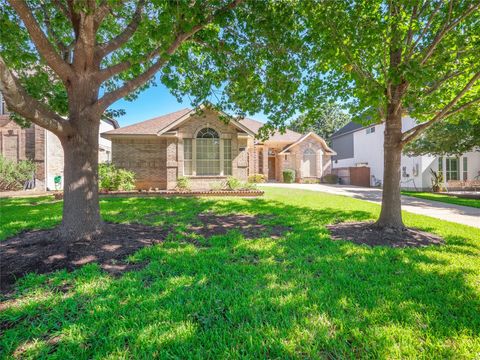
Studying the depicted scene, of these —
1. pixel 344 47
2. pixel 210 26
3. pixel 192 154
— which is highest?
pixel 210 26

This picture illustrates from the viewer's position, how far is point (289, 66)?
647cm

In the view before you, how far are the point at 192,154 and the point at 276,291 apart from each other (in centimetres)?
1259

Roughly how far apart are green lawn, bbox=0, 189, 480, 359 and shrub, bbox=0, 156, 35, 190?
17.4 meters

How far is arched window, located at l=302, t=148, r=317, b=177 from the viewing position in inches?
982

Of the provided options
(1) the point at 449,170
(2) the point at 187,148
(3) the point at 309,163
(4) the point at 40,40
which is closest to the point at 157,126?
(2) the point at 187,148

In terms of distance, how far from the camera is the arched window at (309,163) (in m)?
24.9

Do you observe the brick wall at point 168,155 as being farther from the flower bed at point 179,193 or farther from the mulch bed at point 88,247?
the mulch bed at point 88,247

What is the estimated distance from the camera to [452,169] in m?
19.6

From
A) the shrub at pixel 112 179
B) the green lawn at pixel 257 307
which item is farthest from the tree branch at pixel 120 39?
the shrub at pixel 112 179

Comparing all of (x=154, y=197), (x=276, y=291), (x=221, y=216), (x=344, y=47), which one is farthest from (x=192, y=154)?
(x=276, y=291)

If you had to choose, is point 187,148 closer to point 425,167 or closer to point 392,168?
point 392,168

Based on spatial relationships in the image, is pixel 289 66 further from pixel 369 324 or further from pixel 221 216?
pixel 369 324

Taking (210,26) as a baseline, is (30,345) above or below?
below

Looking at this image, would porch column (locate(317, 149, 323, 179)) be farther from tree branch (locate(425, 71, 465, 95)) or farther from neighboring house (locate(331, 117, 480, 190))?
tree branch (locate(425, 71, 465, 95))
